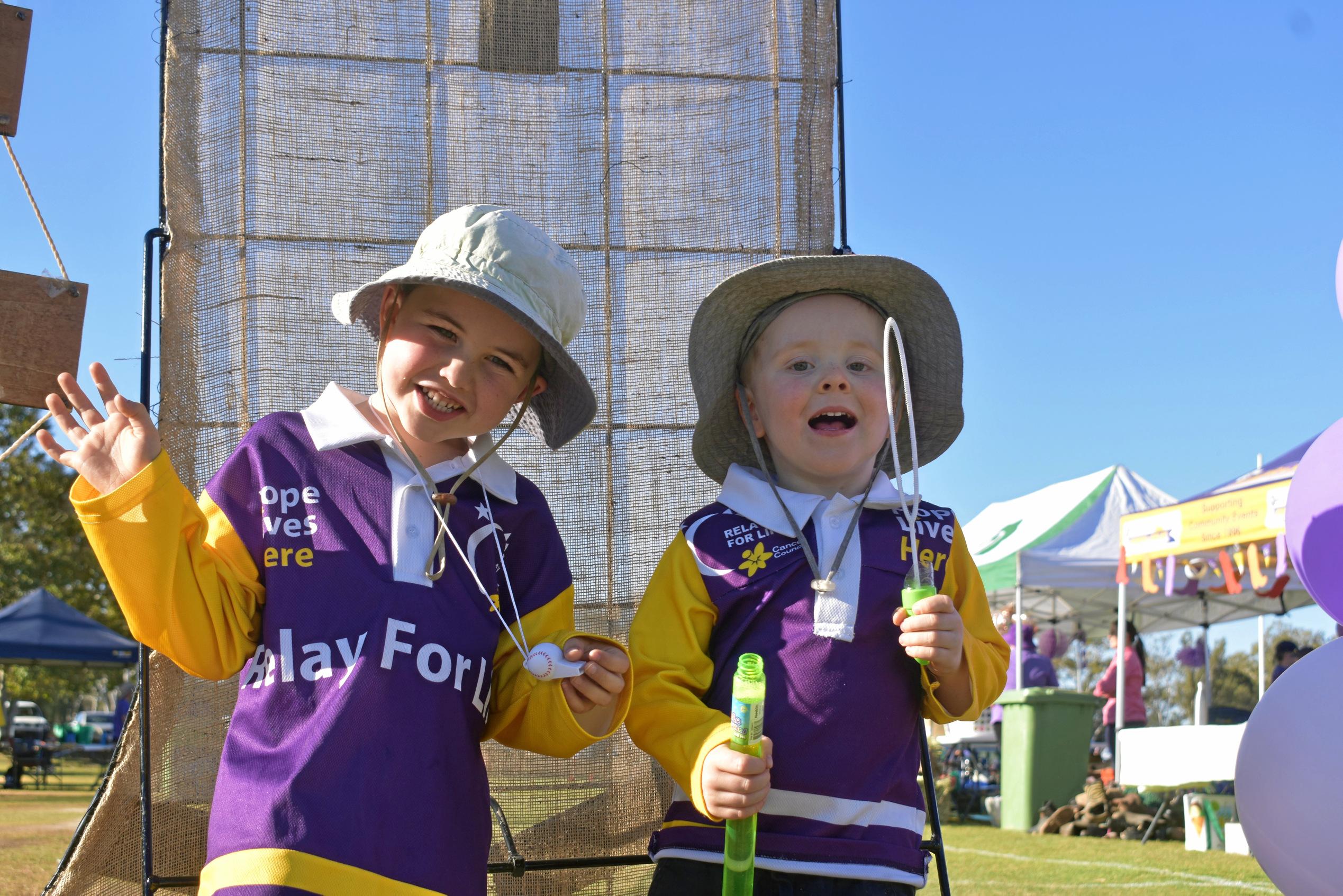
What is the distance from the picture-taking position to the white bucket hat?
5.83 ft

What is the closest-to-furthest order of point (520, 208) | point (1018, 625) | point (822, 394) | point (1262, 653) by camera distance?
point (822, 394) < point (520, 208) < point (1018, 625) < point (1262, 653)

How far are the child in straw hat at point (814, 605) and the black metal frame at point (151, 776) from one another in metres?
0.20

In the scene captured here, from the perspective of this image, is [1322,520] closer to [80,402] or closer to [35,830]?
[80,402]

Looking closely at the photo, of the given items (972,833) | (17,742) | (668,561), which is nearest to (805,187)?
(668,561)

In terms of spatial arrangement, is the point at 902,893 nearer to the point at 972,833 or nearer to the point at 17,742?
the point at 972,833

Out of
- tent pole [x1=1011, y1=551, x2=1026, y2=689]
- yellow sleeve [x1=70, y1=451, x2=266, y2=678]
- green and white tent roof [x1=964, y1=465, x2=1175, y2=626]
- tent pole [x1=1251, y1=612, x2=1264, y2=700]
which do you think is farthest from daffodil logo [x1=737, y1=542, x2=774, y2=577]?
tent pole [x1=1251, y1=612, x2=1264, y2=700]

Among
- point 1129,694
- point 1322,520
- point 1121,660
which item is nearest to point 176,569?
point 1322,520

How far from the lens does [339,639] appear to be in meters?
1.64

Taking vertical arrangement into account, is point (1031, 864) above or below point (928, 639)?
below

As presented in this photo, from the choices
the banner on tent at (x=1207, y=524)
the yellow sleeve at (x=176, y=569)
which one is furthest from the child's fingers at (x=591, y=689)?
the banner on tent at (x=1207, y=524)

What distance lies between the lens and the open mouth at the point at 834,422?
1.99 m

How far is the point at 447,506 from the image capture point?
1.78 meters

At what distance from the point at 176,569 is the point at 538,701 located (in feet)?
1.77

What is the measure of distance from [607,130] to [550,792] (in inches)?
60.5
